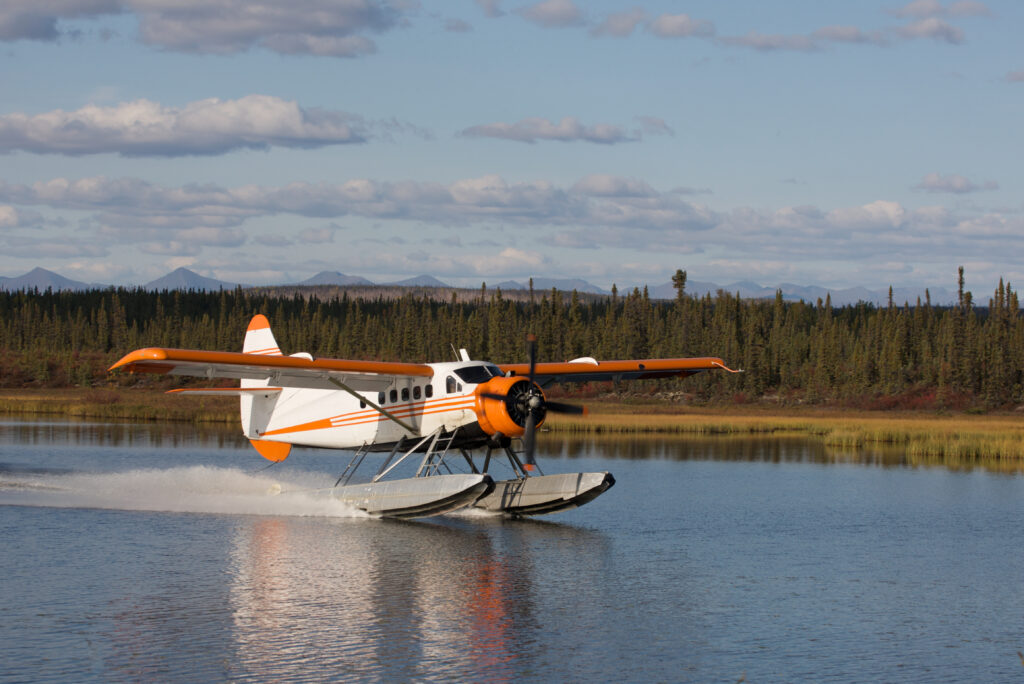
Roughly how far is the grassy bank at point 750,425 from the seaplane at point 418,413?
66.6 feet

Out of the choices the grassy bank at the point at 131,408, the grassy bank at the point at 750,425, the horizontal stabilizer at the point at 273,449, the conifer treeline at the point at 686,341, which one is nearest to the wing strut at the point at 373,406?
the horizontal stabilizer at the point at 273,449

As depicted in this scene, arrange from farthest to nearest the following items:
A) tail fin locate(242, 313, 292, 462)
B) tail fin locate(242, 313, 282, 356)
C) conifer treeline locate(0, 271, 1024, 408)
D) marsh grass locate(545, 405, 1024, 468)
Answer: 1. conifer treeline locate(0, 271, 1024, 408)
2. marsh grass locate(545, 405, 1024, 468)
3. tail fin locate(242, 313, 282, 356)
4. tail fin locate(242, 313, 292, 462)

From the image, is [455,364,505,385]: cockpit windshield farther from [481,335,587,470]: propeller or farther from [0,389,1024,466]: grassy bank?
[0,389,1024,466]: grassy bank

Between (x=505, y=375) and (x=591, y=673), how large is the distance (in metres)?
9.83

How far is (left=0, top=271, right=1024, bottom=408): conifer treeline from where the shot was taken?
8350 cm

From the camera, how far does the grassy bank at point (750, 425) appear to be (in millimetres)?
39000

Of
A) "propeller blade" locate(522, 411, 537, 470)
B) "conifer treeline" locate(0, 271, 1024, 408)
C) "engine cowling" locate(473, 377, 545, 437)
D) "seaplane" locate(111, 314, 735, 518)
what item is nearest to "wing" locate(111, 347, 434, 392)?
"seaplane" locate(111, 314, 735, 518)

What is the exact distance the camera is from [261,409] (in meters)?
24.8

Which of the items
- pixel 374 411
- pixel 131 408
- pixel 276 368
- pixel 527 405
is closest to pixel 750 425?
pixel 131 408

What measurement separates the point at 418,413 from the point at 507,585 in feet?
21.0

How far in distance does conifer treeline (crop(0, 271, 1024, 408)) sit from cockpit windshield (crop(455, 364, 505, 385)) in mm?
62702

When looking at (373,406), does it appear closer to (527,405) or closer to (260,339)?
(527,405)

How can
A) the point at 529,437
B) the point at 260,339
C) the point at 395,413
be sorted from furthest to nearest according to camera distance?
the point at 260,339
the point at 395,413
the point at 529,437

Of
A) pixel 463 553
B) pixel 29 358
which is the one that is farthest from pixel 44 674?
pixel 29 358
